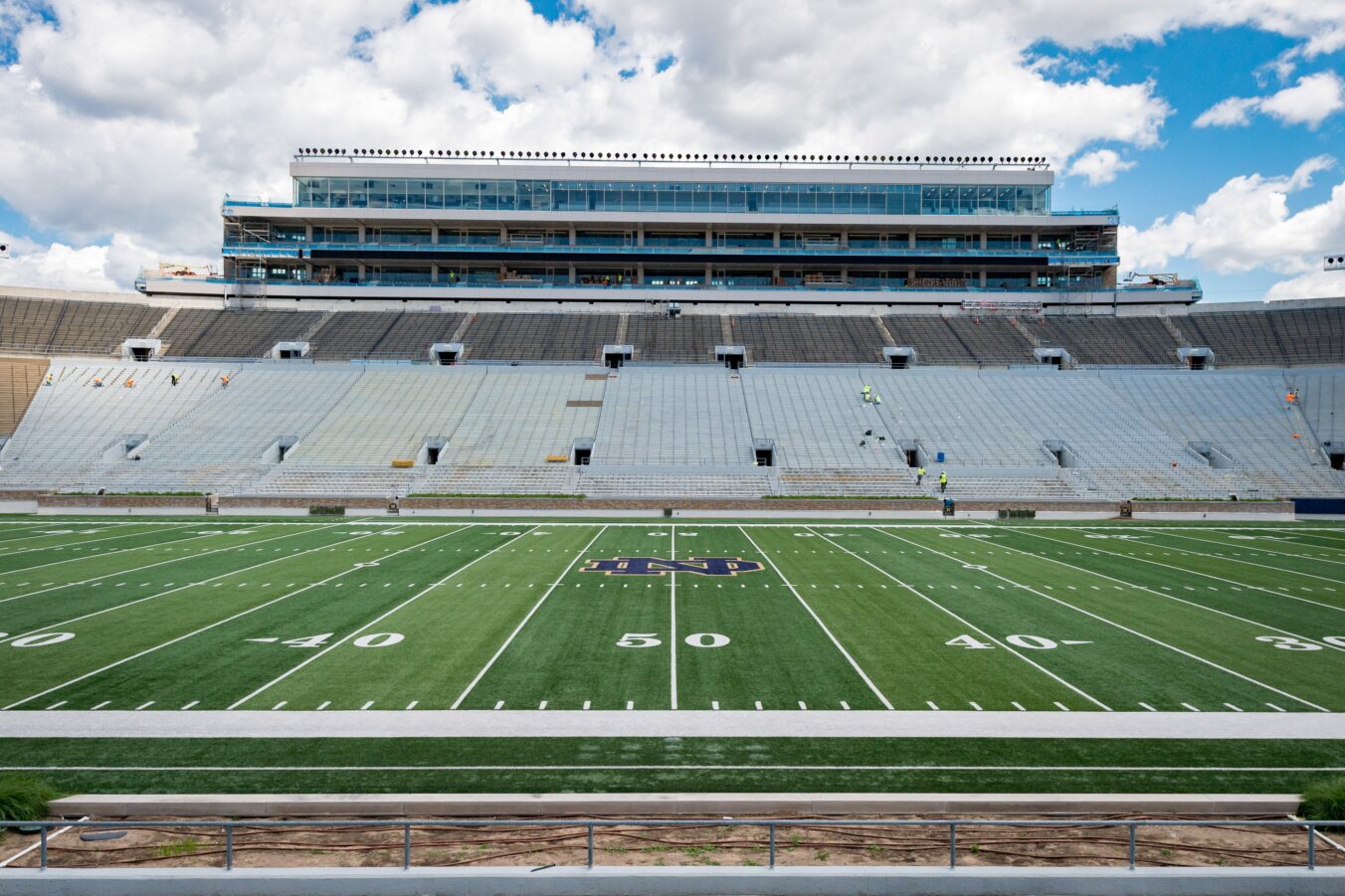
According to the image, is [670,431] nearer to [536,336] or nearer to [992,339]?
[536,336]

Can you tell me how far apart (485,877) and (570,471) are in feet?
115

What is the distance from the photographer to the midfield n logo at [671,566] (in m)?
19.9

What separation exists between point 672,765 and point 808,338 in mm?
50916

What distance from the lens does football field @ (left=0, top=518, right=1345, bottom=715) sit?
10.8 metres

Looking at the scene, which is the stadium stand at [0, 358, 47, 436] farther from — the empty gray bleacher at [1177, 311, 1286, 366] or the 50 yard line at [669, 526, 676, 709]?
the empty gray bleacher at [1177, 311, 1286, 366]

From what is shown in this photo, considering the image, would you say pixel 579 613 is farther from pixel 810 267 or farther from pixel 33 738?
pixel 810 267

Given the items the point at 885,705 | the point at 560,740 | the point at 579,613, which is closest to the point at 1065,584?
the point at 885,705

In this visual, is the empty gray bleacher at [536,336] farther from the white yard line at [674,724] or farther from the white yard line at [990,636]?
the white yard line at [674,724]

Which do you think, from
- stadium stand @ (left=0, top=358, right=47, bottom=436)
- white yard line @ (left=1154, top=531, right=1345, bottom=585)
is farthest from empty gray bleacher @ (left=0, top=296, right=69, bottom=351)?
white yard line @ (left=1154, top=531, right=1345, bottom=585)

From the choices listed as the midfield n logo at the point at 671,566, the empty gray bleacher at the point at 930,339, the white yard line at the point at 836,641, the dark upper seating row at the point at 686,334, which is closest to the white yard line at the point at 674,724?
the white yard line at the point at 836,641

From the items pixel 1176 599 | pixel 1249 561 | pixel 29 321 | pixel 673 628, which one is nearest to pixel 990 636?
pixel 673 628

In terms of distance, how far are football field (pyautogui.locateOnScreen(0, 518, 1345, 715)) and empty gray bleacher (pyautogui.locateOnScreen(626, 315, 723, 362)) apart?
30463 millimetres

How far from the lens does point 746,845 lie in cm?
A: 674

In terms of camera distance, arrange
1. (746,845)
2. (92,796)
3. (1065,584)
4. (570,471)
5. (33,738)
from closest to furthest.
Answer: (746,845), (92,796), (33,738), (1065,584), (570,471)
